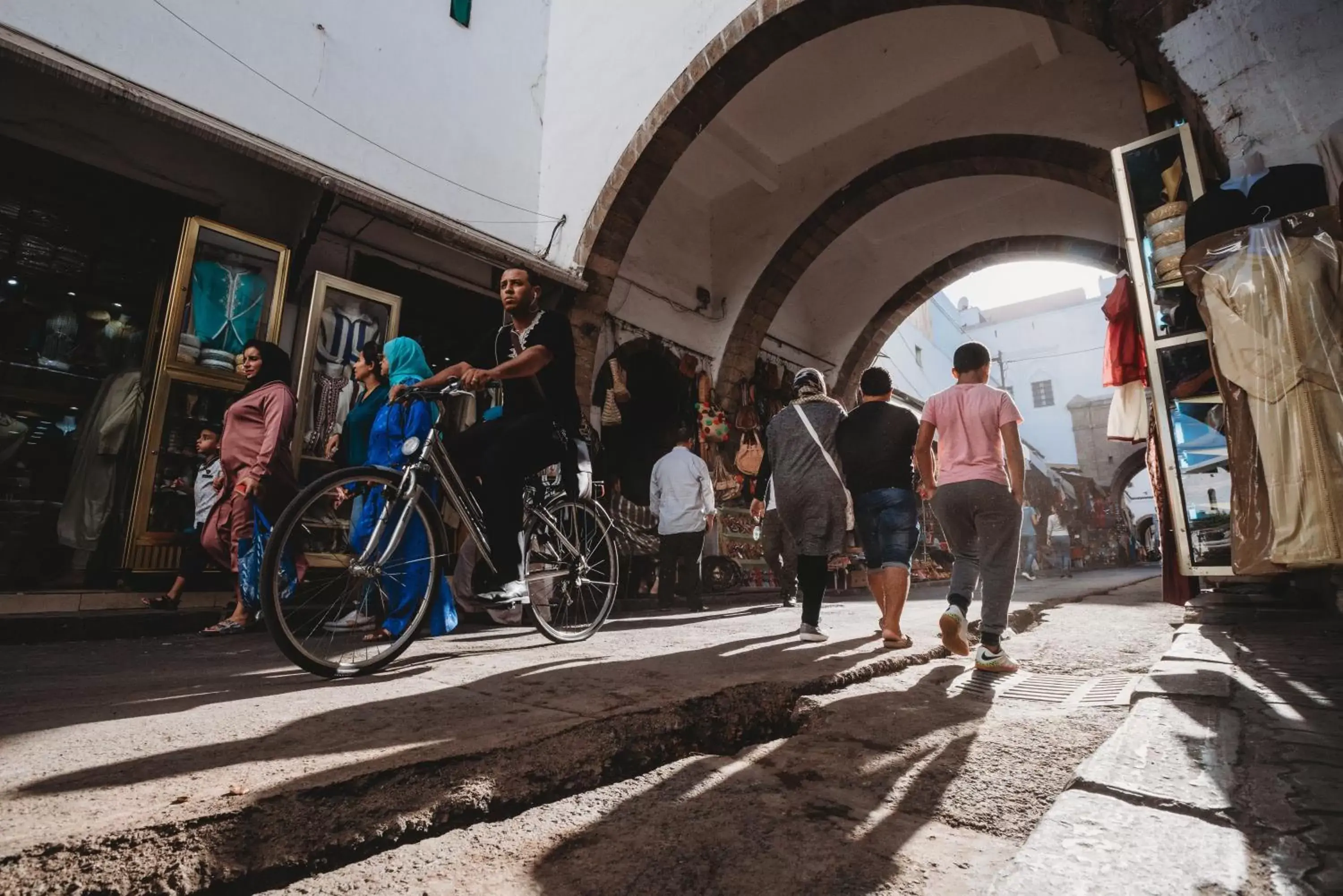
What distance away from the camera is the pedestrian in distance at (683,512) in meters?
6.41

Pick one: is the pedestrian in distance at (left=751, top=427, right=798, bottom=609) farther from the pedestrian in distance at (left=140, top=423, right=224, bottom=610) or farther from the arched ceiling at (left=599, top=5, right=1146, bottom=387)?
the pedestrian in distance at (left=140, top=423, right=224, bottom=610)

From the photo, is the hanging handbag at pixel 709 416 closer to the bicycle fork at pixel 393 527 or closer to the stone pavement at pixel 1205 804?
the bicycle fork at pixel 393 527

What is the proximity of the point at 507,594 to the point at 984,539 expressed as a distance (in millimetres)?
2477

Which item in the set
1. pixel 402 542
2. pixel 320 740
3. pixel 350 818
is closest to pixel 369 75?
pixel 402 542

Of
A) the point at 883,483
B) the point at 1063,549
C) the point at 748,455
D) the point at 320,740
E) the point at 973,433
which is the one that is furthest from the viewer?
the point at 1063,549

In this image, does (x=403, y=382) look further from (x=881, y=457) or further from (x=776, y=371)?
(x=776, y=371)

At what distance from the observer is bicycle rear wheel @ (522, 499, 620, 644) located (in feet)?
11.4

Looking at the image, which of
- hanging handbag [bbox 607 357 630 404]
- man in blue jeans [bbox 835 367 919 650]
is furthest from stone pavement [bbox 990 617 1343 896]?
hanging handbag [bbox 607 357 630 404]

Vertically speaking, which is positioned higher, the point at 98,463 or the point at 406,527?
the point at 98,463

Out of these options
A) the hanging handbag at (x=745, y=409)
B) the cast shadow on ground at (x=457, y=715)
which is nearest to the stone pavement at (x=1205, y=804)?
the cast shadow on ground at (x=457, y=715)

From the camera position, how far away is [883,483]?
4.02 meters

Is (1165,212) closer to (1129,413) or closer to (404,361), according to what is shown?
(1129,413)

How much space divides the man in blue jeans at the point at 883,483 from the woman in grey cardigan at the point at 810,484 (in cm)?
12

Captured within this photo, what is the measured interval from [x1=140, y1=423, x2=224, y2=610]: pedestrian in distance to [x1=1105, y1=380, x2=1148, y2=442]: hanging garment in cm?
656
